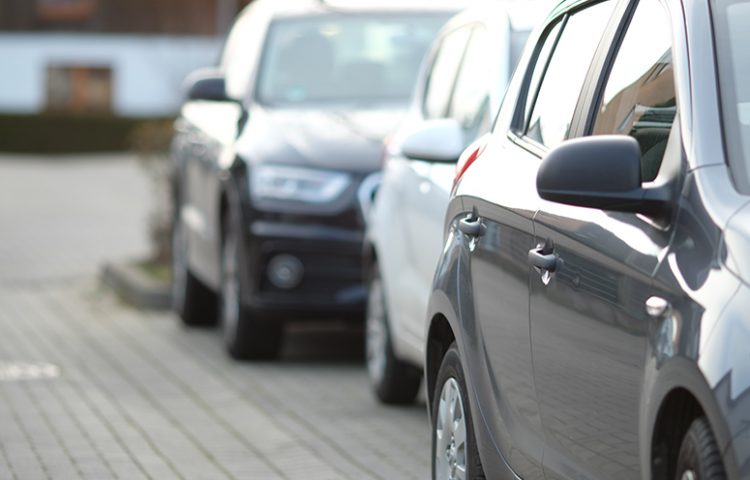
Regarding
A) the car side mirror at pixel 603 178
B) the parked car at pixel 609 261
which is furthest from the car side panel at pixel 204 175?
the car side mirror at pixel 603 178

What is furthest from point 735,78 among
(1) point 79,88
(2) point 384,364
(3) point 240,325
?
(1) point 79,88

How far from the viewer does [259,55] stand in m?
10.9

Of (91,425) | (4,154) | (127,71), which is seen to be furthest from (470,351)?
(127,71)

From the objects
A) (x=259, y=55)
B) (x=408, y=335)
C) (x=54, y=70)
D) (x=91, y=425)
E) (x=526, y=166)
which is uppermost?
(x=526, y=166)

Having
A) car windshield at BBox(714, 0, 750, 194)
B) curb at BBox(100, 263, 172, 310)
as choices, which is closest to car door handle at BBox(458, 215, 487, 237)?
car windshield at BBox(714, 0, 750, 194)

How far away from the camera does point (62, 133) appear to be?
162 ft

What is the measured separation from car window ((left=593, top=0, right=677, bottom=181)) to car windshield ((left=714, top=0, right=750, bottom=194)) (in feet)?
0.52

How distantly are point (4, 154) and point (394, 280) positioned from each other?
4093 centimetres

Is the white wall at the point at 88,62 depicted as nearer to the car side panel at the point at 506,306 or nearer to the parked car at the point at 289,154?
the parked car at the point at 289,154

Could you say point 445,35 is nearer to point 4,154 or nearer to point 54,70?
point 4,154

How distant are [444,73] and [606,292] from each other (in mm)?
4497

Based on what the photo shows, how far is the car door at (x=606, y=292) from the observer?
3.86 meters

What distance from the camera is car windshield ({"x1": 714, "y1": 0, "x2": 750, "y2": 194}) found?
3.77 meters

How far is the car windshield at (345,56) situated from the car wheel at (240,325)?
0.92 metres
